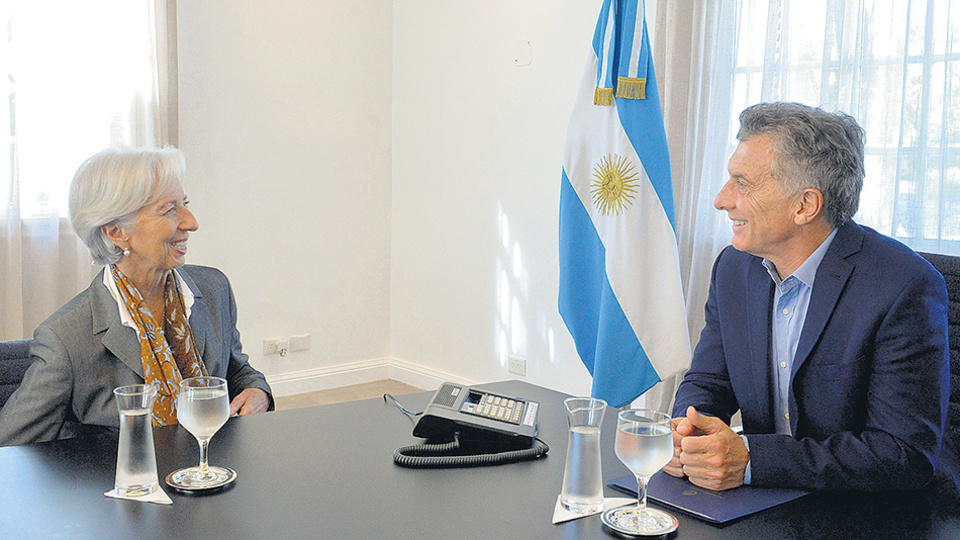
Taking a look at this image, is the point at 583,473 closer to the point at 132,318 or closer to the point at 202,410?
the point at 202,410

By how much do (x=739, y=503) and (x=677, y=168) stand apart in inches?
92.9

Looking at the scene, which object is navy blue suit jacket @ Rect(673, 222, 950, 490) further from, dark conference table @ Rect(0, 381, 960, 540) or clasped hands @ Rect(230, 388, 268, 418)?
clasped hands @ Rect(230, 388, 268, 418)

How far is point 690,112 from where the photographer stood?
3330 millimetres

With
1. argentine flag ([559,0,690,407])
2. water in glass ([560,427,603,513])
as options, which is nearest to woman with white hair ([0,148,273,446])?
water in glass ([560,427,603,513])

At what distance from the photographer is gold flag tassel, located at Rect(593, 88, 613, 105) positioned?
10.2ft

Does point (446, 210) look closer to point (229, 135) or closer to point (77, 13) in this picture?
point (229, 135)

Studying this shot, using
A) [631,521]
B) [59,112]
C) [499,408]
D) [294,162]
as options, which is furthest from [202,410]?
[294,162]

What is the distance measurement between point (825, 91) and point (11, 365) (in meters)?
2.68

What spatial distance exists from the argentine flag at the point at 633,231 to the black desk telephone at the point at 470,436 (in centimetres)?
163

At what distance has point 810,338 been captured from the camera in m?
1.51

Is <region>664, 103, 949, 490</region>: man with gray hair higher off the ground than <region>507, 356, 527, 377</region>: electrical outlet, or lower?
higher

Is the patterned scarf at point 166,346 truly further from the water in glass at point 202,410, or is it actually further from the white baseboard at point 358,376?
the white baseboard at point 358,376

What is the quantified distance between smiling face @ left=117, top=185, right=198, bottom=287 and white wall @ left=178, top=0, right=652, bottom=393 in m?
2.24

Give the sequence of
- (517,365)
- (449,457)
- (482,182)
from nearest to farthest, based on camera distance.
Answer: (449,457) → (517,365) → (482,182)
